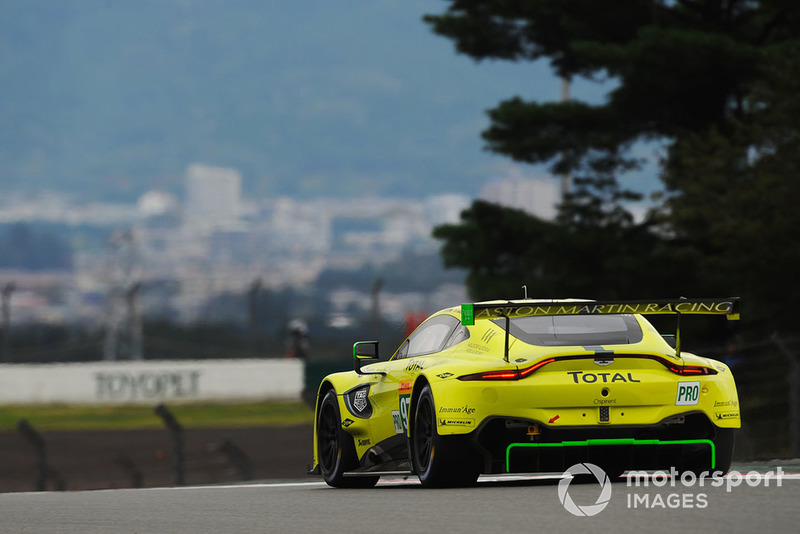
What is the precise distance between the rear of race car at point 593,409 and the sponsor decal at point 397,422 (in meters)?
0.96

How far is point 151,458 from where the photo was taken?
26516mm

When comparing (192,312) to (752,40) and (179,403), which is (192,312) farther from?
(752,40)

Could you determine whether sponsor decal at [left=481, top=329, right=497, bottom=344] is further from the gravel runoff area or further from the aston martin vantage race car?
the gravel runoff area

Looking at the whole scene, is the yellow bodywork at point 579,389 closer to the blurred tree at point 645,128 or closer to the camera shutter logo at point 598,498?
the camera shutter logo at point 598,498

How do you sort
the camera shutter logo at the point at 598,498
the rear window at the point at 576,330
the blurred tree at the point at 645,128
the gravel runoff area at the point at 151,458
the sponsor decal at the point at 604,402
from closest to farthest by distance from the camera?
1. the camera shutter logo at the point at 598,498
2. the sponsor decal at the point at 604,402
3. the rear window at the point at 576,330
4. the gravel runoff area at the point at 151,458
5. the blurred tree at the point at 645,128

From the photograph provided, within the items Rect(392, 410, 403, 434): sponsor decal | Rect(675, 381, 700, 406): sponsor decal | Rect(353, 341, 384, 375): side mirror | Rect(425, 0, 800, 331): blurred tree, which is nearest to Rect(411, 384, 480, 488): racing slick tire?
Rect(392, 410, 403, 434): sponsor decal

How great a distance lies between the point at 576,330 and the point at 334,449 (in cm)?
240

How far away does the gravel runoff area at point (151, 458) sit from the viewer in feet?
71.1

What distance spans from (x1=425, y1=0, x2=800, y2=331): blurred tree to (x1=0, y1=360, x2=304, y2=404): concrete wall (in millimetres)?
4885

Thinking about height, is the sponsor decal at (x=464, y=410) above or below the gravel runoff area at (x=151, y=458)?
above

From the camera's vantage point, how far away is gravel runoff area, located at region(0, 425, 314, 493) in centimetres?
2167

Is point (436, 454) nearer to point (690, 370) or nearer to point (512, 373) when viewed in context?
point (512, 373)

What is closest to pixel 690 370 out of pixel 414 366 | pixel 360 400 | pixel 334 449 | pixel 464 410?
pixel 464 410
